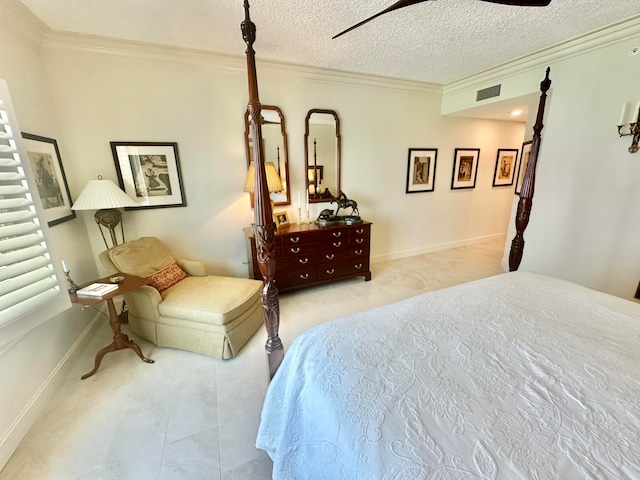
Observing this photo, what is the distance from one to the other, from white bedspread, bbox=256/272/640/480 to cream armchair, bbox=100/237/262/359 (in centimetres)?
100

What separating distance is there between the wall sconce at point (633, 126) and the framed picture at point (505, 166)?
2359 millimetres

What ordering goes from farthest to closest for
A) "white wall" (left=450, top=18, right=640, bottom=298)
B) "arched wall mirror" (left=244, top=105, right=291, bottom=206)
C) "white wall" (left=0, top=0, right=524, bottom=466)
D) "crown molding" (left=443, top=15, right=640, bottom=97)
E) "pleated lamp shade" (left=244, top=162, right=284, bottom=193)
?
"arched wall mirror" (left=244, top=105, right=291, bottom=206) < "pleated lamp shade" (left=244, top=162, right=284, bottom=193) < "white wall" (left=450, top=18, right=640, bottom=298) < "crown molding" (left=443, top=15, right=640, bottom=97) < "white wall" (left=0, top=0, right=524, bottom=466)

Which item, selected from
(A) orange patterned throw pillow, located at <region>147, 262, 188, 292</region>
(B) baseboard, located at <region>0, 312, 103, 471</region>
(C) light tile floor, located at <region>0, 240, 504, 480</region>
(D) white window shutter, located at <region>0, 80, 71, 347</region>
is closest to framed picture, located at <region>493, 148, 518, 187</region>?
(C) light tile floor, located at <region>0, 240, 504, 480</region>

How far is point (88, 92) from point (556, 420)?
3855mm

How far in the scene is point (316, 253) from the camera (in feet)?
10.3

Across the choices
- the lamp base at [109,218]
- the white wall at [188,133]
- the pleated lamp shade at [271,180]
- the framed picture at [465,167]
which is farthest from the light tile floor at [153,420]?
the framed picture at [465,167]

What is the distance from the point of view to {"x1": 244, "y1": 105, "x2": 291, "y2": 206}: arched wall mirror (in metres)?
3.06

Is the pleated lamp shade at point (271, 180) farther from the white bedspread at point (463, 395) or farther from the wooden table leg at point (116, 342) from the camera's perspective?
the white bedspread at point (463, 395)

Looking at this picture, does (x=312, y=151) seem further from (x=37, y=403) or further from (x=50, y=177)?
(x=37, y=403)

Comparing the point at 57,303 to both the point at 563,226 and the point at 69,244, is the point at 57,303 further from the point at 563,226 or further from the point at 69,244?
the point at 563,226

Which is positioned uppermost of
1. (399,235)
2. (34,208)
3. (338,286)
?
(34,208)

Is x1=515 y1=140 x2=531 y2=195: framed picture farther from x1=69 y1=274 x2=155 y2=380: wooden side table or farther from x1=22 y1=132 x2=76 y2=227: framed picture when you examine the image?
x1=22 y1=132 x2=76 y2=227: framed picture

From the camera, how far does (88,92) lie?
243 centimetres

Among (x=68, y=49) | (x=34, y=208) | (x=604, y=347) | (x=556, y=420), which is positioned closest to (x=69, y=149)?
(x=68, y=49)
